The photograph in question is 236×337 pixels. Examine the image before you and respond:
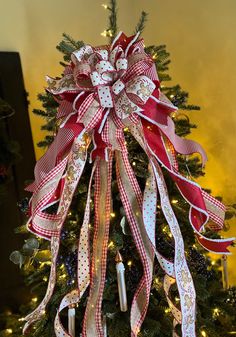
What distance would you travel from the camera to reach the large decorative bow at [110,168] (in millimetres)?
962

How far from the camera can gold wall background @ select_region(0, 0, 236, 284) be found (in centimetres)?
152

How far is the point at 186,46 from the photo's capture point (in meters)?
1.63

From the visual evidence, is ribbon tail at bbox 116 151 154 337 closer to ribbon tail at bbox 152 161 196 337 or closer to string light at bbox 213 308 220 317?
ribbon tail at bbox 152 161 196 337

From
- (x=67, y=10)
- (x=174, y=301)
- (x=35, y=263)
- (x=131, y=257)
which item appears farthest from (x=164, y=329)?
(x=67, y=10)

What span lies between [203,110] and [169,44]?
1.07 ft

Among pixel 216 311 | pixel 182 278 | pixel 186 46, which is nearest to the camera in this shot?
pixel 182 278

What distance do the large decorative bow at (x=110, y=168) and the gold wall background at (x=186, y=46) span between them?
1.93 ft

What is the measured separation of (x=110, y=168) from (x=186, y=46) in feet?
2.76

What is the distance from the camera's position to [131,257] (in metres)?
1.10

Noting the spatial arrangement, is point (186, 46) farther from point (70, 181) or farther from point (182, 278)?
point (182, 278)

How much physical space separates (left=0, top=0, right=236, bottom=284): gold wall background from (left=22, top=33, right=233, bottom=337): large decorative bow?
0.59 meters

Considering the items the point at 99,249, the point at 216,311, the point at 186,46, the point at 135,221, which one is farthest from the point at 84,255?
the point at 186,46

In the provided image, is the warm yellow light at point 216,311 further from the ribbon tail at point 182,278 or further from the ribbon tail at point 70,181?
the ribbon tail at point 70,181

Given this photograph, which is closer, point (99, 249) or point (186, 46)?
point (99, 249)
